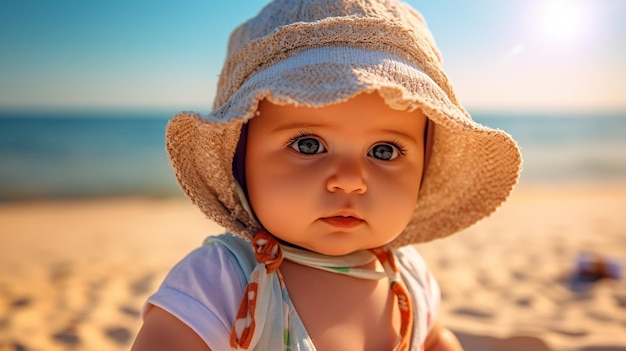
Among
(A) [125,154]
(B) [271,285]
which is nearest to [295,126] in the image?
(B) [271,285]

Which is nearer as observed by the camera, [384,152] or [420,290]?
[384,152]

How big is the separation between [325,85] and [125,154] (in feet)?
48.3

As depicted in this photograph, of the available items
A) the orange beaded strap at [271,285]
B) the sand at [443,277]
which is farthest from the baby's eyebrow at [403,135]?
the sand at [443,277]

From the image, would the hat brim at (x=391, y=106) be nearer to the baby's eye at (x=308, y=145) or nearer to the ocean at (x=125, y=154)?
the baby's eye at (x=308, y=145)

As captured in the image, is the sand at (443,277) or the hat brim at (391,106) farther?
the sand at (443,277)

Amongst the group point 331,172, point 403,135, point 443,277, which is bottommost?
point 443,277

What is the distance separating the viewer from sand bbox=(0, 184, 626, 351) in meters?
→ 2.73

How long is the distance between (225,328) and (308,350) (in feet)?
0.71

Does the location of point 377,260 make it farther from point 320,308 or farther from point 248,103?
point 248,103

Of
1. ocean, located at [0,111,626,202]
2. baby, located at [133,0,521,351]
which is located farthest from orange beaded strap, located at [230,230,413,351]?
ocean, located at [0,111,626,202]

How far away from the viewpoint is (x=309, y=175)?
4.71 feet

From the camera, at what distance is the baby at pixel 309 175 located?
141cm

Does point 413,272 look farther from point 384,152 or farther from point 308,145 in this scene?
point 308,145

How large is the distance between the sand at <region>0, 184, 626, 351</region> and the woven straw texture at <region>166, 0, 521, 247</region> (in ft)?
3.85
